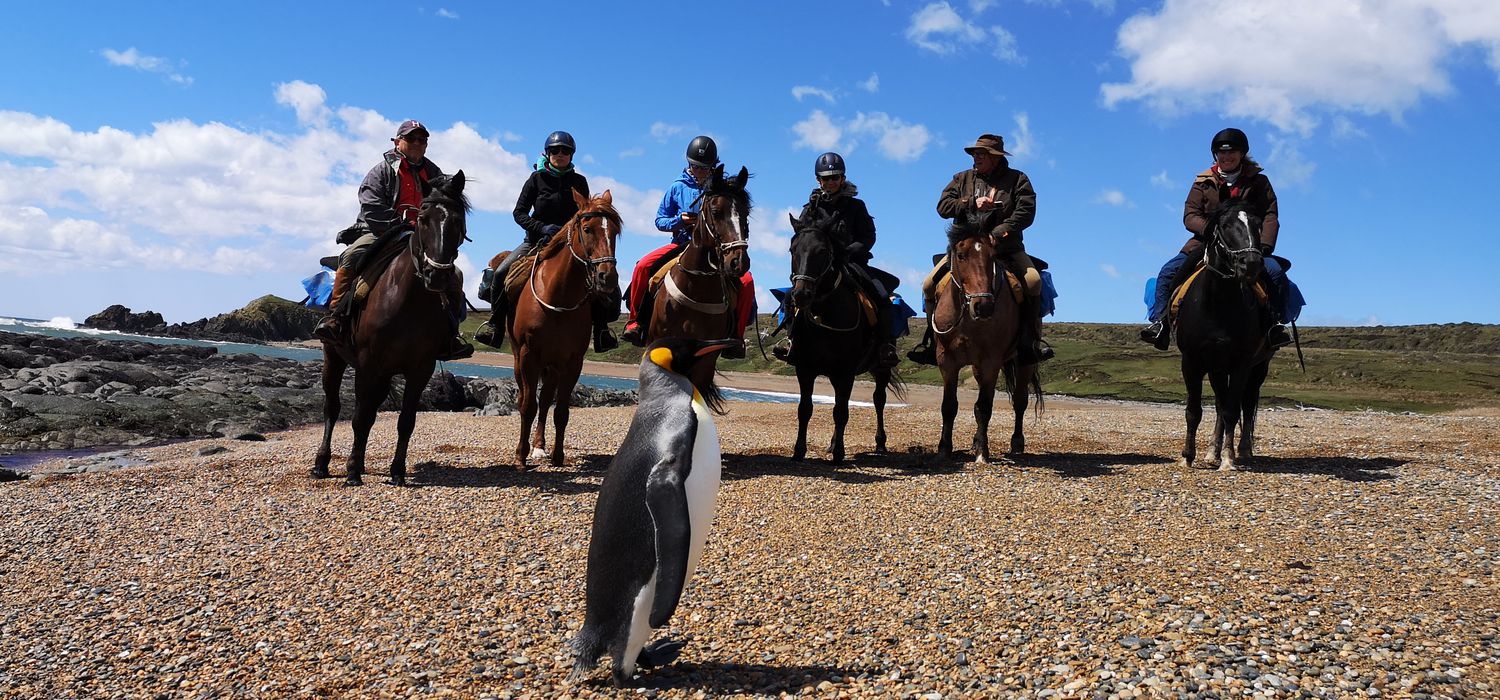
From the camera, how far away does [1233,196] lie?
10.7m

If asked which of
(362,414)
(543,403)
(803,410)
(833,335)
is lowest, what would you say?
(362,414)

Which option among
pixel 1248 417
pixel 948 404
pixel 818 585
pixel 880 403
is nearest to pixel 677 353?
pixel 818 585

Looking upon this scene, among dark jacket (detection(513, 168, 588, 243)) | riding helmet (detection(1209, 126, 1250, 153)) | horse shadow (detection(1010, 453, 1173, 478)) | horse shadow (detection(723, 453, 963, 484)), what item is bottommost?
horse shadow (detection(723, 453, 963, 484))

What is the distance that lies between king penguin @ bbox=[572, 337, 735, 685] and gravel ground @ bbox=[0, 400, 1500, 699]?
0.80ft

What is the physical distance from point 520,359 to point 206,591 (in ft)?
16.9

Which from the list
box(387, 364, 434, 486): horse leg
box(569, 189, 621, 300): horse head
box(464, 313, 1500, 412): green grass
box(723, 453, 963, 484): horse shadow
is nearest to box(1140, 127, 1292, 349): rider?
box(723, 453, 963, 484): horse shadow

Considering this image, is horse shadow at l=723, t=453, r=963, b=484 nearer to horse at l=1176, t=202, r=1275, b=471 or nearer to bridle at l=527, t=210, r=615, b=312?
bridle at l=527, t=210, r=615, b=312

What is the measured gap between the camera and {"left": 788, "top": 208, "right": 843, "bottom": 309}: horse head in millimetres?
10578

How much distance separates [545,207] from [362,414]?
3.49 meters

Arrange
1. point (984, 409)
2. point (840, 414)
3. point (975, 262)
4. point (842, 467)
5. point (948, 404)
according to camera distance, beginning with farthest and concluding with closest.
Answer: point (840, 414) < point (948, 404) < point (842, 467) < point (984, 409) < point (975, 262)

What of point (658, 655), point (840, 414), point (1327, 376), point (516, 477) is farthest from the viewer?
point (1327, 376)

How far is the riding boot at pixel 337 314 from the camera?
10539mm

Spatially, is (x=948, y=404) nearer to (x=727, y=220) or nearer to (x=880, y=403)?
(x=880, y=403)

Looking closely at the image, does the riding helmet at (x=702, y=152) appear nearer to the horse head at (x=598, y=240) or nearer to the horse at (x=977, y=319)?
the horse head at (x=598, y=240)
